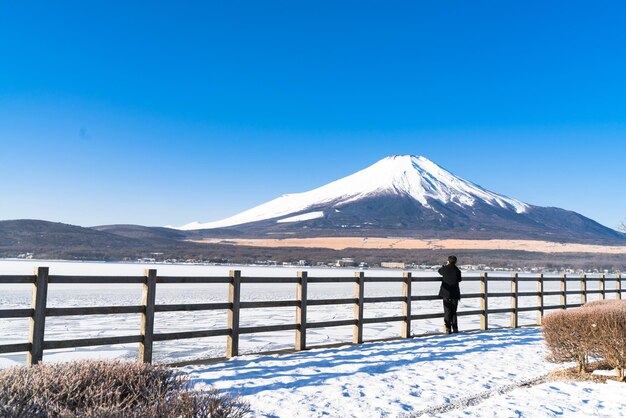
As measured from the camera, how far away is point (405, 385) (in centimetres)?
706

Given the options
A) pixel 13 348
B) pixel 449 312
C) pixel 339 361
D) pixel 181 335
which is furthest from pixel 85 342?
pixel 449 312

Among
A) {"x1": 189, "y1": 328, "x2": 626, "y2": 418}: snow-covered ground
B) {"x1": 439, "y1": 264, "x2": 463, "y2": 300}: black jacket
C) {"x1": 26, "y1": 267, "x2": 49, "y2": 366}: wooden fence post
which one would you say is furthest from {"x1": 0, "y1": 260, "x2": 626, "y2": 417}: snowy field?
{"x1": 26, "y1": 267, "x2": 49, "y2": 366}: wooden fence post

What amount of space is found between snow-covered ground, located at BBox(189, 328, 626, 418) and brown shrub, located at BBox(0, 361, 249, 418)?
2192 millimetres

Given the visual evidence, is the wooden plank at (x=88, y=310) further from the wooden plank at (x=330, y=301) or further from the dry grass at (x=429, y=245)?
the dry grass at (x=429, y=245)

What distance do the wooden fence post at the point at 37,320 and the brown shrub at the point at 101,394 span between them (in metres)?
3.45

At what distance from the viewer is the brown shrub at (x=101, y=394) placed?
2.88 m

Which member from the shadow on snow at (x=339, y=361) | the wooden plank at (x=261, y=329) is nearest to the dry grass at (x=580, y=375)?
the shadow on snow at (x=339, y=361)

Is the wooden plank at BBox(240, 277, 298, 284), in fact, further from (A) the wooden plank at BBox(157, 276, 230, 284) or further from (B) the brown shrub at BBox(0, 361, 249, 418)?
(B) the brown shrub at BBox(0, 361, 249, 418)

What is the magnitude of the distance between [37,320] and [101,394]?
4374mm

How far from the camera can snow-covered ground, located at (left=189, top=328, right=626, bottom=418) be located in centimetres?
591

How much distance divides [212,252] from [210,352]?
9704 centimetres

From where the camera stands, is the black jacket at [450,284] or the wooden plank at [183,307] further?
the black jacket at [450,284]

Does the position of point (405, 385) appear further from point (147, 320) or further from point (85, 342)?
point (85, 342)

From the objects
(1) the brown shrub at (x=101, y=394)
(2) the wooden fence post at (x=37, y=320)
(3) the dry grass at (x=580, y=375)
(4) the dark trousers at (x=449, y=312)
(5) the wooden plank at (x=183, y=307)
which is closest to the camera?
(1) the brown shrub at (x=101, y=394)
